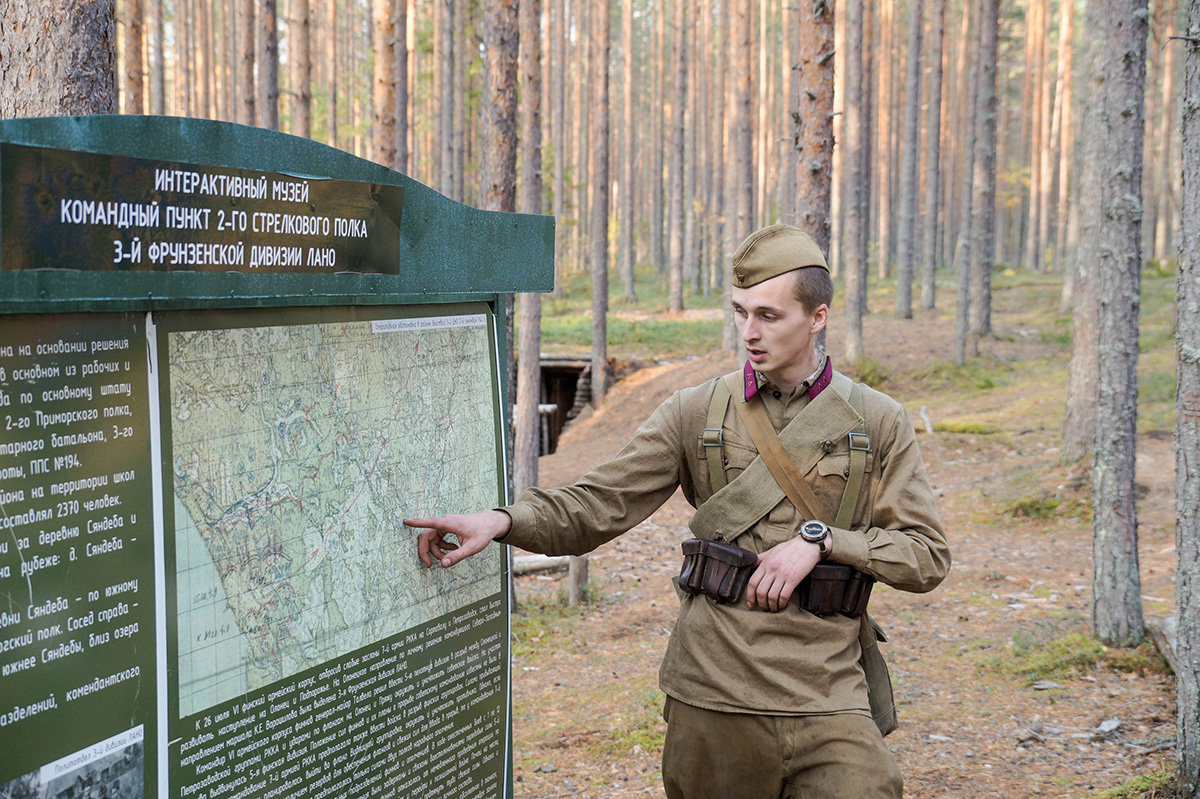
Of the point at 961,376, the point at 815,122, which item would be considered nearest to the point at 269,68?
the point at 815,122

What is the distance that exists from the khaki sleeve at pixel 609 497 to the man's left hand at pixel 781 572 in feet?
1.30

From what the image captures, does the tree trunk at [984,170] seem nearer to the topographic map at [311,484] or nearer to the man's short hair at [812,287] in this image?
the man's short hair at [812,287]

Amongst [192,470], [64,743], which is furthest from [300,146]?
[64,743]

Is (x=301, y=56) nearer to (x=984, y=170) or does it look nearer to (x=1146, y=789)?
(x=984, y=170)

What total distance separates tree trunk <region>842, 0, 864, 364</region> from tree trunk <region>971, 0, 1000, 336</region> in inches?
80.1

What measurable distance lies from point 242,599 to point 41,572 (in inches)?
16.6

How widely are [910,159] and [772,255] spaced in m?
20.8

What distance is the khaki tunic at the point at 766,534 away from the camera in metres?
2.52

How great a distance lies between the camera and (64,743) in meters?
1.63

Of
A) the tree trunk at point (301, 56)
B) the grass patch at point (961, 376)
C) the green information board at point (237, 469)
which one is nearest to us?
the green information board at point (237, 469)

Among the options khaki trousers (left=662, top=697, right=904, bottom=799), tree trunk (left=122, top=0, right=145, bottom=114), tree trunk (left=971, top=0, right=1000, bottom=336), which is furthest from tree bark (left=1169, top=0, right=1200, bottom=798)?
tree trunk (left=971, top=0, right=1000, bottom=336)

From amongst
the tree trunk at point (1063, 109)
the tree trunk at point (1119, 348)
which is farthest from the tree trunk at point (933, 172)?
the tree trunk at point (1119, 348)

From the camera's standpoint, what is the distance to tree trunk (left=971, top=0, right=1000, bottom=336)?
1708 centimetres

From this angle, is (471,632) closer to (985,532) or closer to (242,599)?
→ (242,599)
